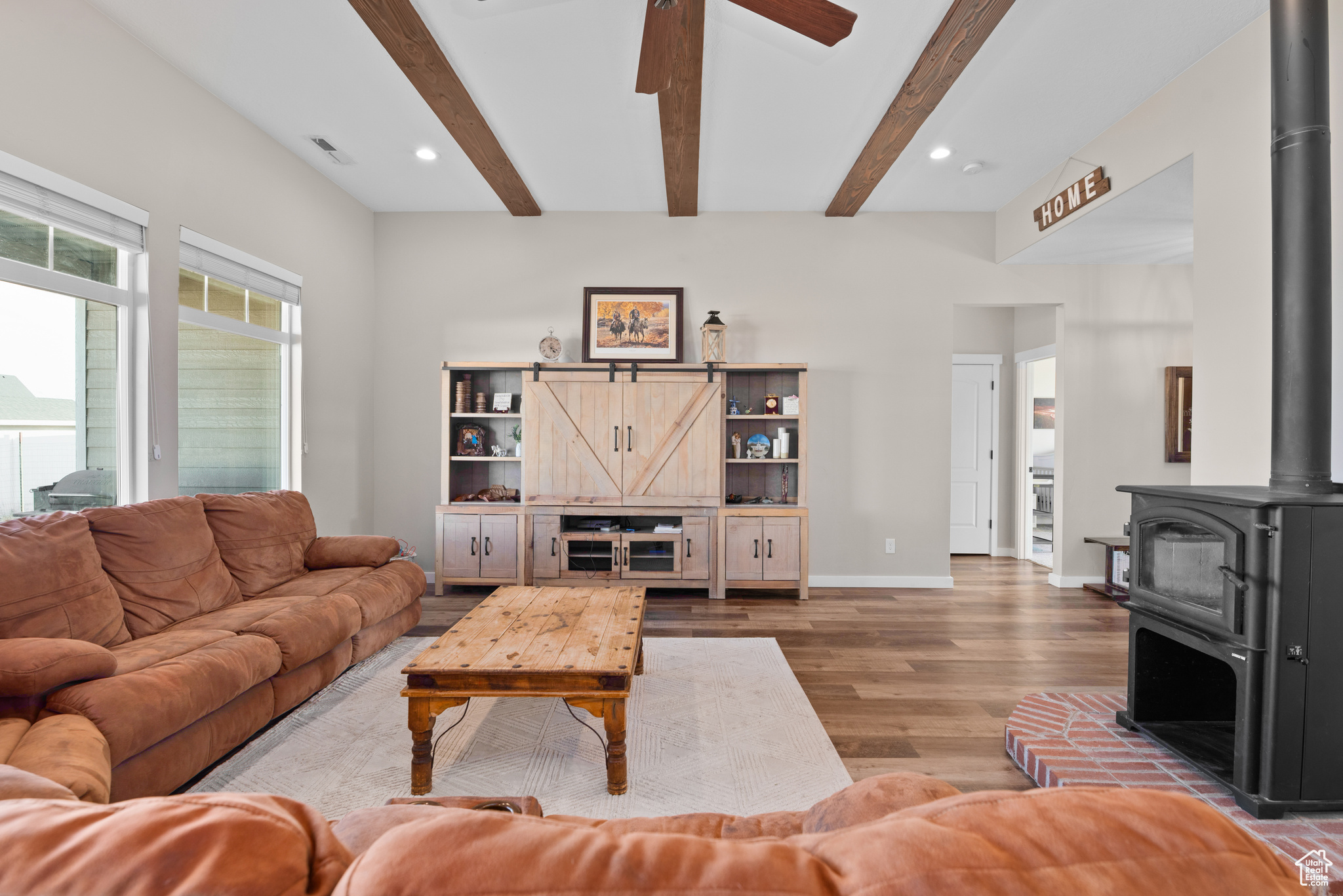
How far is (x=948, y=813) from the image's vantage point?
1.77 feet

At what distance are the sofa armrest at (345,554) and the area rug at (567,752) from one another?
67 centimetres

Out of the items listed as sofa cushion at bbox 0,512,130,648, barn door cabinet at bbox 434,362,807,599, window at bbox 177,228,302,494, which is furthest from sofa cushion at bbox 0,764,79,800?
barn door cabinet at bbox 434,362,807,599

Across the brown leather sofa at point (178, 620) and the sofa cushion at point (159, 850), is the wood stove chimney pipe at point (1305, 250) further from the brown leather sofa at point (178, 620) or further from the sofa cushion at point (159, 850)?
the brown leather sofa at point (178, 620)

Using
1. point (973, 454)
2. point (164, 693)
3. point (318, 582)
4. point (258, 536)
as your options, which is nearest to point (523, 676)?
point (164, 693)

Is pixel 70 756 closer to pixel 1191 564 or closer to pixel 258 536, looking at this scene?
pixel 258 536

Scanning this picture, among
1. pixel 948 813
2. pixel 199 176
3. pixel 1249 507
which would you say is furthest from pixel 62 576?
pixel 1249 507

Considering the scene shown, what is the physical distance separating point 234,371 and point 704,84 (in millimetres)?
3190

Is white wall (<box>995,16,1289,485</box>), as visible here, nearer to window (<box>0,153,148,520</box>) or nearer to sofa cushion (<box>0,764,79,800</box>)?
sofa cushion (<box>0,764,79,800</box>)

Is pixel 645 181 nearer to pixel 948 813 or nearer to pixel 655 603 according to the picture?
pixel 655 603

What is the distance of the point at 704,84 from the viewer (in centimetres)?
315

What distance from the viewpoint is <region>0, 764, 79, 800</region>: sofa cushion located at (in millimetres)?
786

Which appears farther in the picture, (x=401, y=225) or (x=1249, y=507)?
(x=401, y=225)

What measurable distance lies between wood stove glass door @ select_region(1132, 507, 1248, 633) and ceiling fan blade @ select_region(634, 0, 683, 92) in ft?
8.22

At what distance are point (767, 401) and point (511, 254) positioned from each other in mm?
2431
